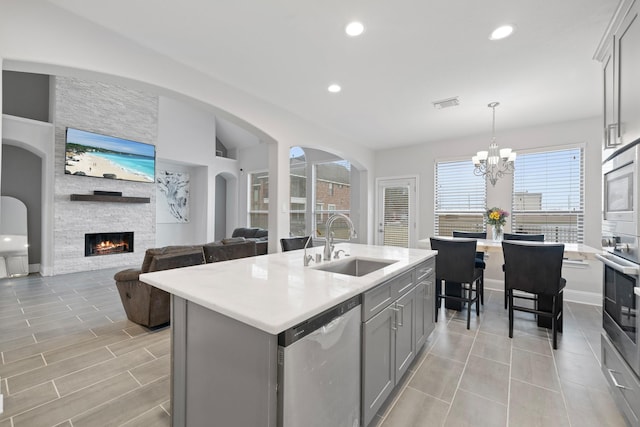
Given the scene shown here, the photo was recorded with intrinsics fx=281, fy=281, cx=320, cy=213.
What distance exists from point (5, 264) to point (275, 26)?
654 cm

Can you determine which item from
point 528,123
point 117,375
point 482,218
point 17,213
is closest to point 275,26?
point 117,375

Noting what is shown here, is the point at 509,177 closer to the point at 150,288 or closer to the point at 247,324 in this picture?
the point at 247,324

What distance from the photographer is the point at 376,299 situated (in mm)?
1623

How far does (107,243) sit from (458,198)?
7434mm

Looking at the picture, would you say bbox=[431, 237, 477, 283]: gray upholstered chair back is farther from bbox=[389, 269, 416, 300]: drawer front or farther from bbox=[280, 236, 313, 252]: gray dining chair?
bbox=[280, 236, 313, 252]: gray dining chair

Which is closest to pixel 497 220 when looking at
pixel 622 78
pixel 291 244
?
pixel 622 78

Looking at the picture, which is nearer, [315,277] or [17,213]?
[315,277]

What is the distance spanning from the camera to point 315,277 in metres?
1.65

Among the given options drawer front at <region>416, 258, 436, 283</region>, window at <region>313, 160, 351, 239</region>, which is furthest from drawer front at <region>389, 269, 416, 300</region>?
window at <region>313, 160, 351, 239</region>

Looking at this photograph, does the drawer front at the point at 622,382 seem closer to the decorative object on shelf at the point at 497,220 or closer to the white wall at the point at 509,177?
the decorative object on shelf at the point at 497,220

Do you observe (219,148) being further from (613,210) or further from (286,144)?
(613,210)

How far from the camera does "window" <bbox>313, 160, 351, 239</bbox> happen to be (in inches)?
273

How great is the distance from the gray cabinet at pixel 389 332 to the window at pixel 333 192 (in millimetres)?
4575

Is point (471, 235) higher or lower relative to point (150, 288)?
higher
